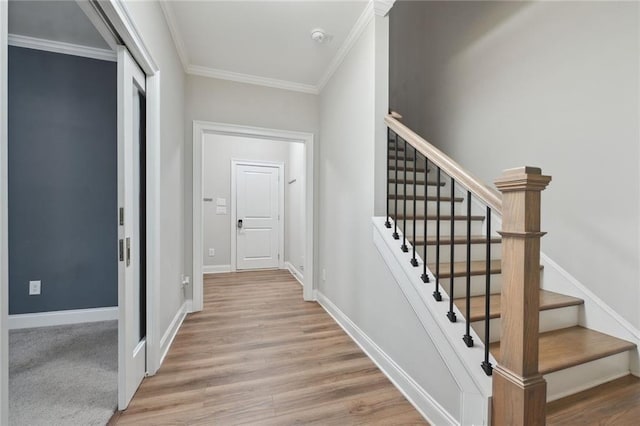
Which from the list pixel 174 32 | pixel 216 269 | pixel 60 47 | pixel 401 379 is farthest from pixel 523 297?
pixel 216 269

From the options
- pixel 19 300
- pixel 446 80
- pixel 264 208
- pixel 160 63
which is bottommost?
pixel 19 300

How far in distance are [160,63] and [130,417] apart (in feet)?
7.30

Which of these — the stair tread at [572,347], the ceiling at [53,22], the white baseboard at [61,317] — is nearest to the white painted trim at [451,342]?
the stair tread at [572,347]

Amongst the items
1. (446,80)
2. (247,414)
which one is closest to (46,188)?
(247,414)

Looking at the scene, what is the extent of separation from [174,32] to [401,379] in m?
3.19

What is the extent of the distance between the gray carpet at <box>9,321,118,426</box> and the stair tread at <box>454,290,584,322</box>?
202 cm

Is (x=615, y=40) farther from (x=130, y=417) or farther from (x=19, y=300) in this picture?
(x=19, y=300)

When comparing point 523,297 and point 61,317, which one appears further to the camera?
point 61,317

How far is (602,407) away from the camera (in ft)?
4.23

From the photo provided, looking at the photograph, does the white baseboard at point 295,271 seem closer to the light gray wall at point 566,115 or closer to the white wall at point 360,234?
the white wall at point 360,234

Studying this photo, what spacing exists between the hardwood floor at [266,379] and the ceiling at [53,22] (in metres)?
2.77

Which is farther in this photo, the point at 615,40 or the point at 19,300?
the point at 19,300

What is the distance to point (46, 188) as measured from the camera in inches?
97.7

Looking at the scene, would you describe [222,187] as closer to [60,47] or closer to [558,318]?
[60,47]
